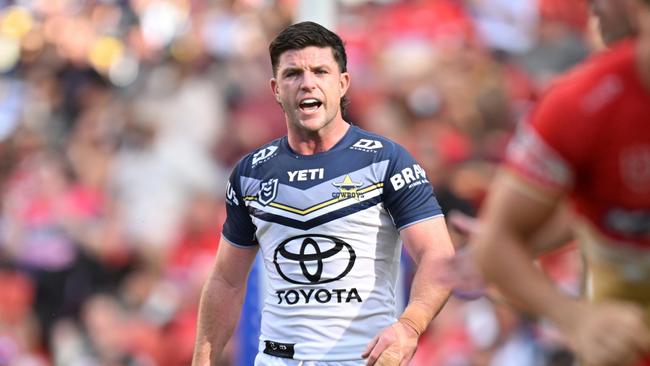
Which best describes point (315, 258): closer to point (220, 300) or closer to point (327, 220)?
point (327, 220)

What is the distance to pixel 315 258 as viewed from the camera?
569 centimetres

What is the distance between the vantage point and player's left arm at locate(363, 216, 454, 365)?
516cm

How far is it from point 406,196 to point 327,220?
37cm

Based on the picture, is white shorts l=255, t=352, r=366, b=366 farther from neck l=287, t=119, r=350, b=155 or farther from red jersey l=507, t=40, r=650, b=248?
red jersey l=507, t=40, r=650, b=248

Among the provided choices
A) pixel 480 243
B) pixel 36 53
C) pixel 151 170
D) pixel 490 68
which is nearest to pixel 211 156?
pixel 151 170

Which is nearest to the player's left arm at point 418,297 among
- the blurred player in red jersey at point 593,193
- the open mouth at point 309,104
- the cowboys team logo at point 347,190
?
the cowboys team logo at point 347,190

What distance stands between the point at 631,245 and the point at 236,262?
9.75ft

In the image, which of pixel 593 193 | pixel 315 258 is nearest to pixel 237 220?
pixel 315 258

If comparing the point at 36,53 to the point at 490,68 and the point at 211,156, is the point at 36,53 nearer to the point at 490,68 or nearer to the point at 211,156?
the point at 211,156

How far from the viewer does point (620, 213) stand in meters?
3.38

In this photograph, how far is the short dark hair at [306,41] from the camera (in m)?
5.92

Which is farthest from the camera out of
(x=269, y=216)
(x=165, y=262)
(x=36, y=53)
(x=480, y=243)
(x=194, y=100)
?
(x=36, y=53)

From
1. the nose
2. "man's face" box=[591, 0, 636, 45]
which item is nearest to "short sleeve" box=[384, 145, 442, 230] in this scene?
the nose

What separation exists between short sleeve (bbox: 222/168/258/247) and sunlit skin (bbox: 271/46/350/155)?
0.34 m
